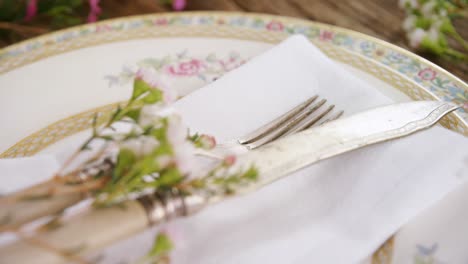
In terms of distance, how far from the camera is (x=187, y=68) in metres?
0.64

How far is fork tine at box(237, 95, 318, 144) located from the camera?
517mm

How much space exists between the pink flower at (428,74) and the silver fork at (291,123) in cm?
13

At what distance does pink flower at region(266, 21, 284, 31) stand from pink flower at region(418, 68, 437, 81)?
0.65 feet

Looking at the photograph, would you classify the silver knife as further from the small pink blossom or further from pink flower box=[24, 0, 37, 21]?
pink flower box=[24, 0, 37, 21]

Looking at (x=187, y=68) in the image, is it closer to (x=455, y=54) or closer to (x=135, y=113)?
(x=135, y=113)

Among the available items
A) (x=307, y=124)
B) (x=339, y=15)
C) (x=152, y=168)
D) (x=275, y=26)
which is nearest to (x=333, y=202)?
(x=307, y=124)

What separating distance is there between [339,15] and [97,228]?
62 centimetres

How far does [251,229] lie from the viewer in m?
0.42

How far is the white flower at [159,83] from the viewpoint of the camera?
1.17 feet

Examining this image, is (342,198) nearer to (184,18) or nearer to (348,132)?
(348,132)

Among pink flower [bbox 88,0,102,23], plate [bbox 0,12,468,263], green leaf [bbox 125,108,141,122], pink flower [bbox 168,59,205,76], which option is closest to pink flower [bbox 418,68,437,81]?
plate [bbox 0,12,468,263]

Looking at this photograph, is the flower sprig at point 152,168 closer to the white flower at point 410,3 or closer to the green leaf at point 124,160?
the green leaf at point 124,160

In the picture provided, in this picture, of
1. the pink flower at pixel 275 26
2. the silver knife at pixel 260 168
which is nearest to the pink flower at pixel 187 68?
the pink flower at pixel 275 26

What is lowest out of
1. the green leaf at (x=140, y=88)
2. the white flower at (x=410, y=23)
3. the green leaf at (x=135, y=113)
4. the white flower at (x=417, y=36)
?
the green leaf at (x=135, y=113)
